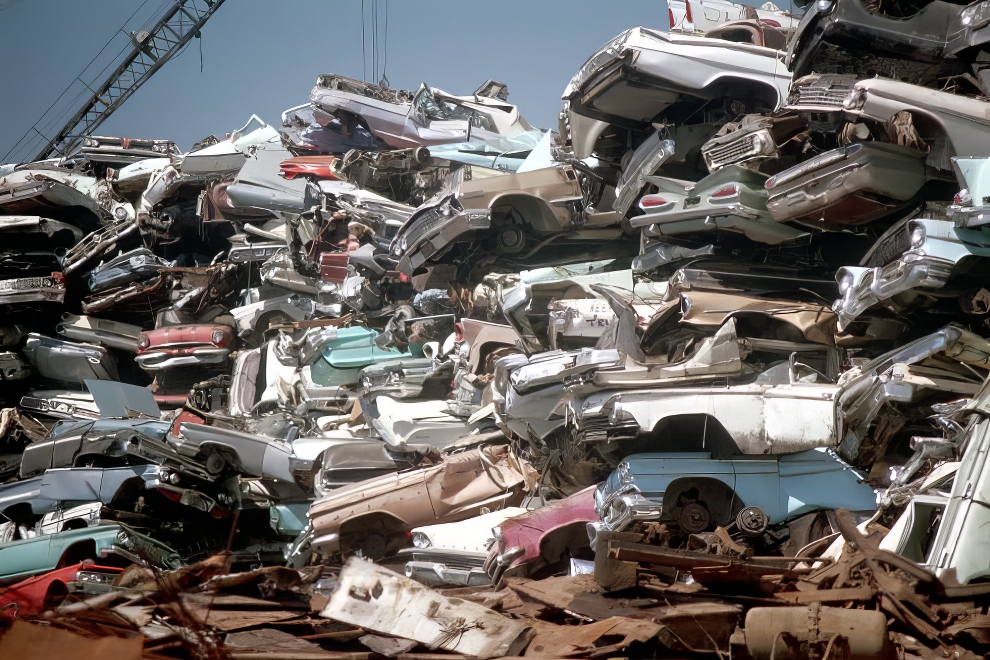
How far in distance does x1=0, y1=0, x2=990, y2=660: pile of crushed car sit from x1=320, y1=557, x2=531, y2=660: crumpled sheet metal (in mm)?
19

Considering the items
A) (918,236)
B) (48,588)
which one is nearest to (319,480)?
(48,588)

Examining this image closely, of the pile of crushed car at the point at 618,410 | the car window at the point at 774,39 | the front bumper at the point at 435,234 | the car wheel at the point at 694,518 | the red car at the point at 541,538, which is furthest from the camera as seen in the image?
the front bumper at the point at 435,234

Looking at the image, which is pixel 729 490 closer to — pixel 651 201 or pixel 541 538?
pixel 541 538

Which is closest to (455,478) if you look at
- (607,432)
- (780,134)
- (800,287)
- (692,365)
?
(607,432)

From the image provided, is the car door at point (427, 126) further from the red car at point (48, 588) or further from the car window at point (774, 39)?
the red car at point (48, 588)

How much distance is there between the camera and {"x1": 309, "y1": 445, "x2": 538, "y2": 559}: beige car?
9.39 metres

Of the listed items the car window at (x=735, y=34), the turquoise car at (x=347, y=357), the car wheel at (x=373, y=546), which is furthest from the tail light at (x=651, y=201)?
the turquoise car at (x=347, y=357)

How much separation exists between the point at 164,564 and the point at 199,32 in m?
32.9

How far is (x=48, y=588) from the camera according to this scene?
20.8 ft

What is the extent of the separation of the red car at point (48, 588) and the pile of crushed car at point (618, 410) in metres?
0.06

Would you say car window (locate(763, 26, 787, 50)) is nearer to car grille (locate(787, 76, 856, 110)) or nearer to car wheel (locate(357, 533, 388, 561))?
car grille (locate(787, 76, 856, 110))

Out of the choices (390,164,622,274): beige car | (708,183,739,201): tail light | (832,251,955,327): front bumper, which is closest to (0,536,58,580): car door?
(390,164,622,274): beige car

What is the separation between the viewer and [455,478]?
9609 millimetres

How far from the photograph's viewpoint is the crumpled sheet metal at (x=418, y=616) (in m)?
5.01
